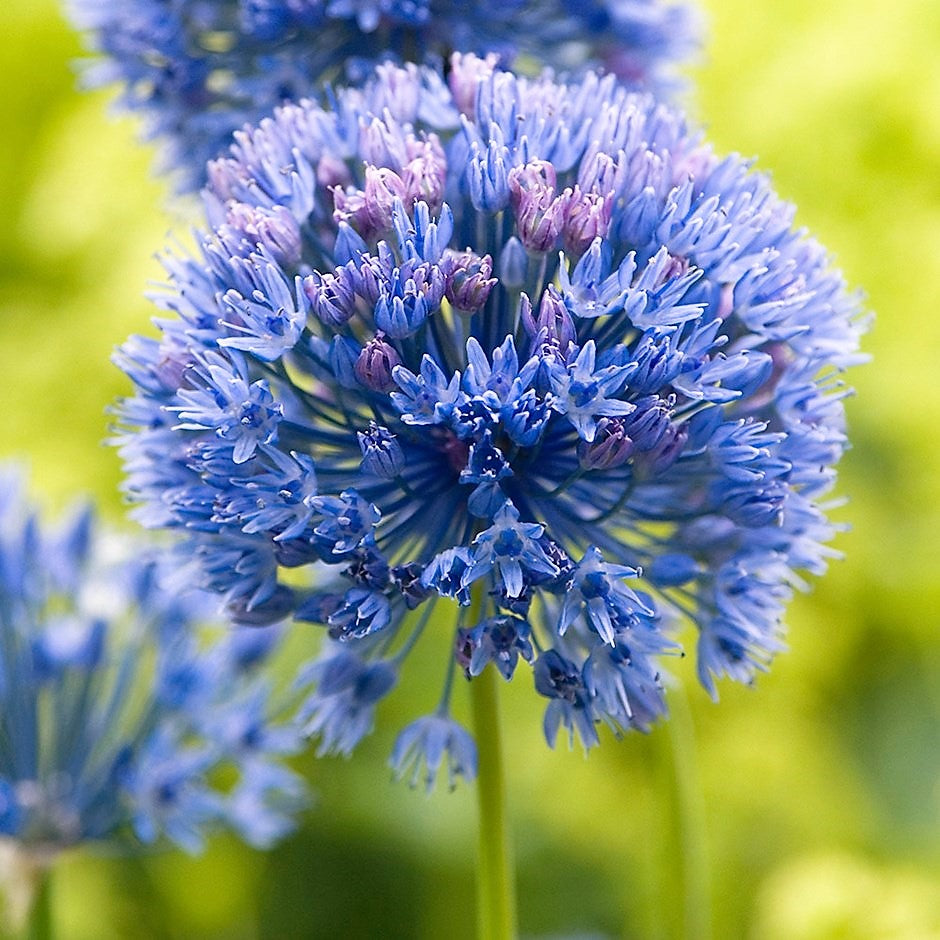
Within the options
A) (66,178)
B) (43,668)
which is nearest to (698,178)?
(43,668)

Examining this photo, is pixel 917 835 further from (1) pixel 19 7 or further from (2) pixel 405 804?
(1) pixel 19 7

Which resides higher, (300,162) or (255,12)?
(255,12)

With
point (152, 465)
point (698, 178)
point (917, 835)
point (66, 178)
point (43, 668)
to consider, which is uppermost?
point (66, 178)

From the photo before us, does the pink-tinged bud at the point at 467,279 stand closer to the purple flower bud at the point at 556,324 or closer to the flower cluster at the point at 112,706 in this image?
the purple flower bud at the point at 556,324

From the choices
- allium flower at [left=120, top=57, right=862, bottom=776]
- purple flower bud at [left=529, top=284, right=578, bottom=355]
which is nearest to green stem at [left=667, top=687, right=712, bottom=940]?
allium flower at [left=120, top=57, right=862, bottom=776]

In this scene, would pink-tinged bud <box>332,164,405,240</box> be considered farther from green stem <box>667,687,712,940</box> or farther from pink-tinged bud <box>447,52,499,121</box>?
green stem <box>667,687,712,940</box>

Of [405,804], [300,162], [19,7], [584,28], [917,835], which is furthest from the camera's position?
[19,7]

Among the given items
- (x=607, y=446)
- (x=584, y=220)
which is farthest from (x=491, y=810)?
(x=584, y=220)

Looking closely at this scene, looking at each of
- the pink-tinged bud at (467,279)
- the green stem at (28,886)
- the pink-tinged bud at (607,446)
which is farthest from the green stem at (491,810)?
the green stem at (28,886)
